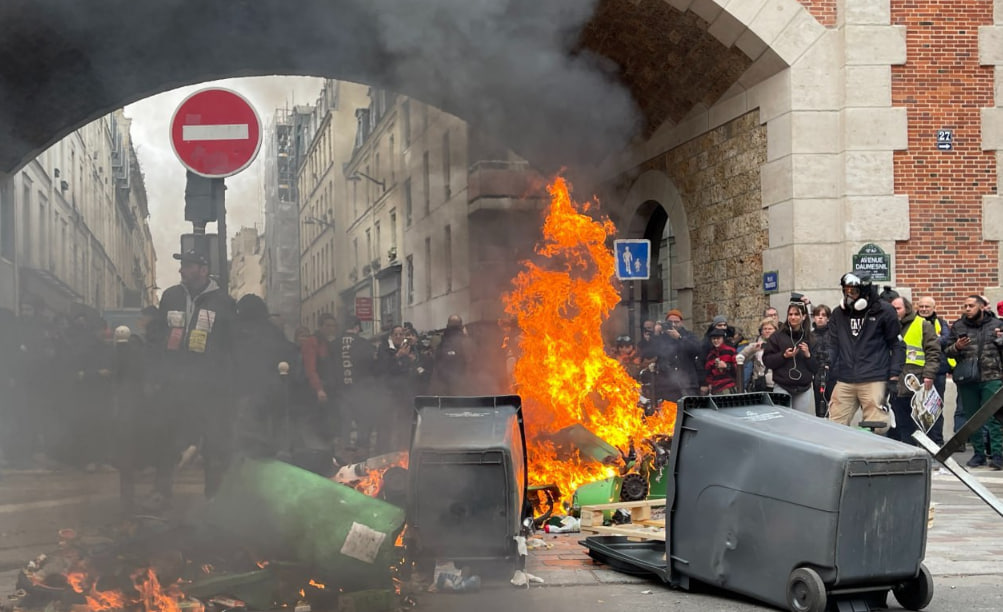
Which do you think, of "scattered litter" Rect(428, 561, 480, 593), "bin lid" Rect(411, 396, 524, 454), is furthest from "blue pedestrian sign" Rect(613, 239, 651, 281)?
"scattered litter" Rect(428, 561, 480, 593)

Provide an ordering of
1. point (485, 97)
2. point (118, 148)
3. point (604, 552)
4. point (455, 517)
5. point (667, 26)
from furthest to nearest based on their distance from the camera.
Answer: point (667, 26), point (485, 97), point (118, 148), point (604, 552), point (455, 517)

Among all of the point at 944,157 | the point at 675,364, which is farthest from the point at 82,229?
the point at 944,157

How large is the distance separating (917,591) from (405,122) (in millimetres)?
4820

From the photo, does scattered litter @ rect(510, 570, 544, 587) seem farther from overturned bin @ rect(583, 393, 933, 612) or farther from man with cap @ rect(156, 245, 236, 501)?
man with cap @ rect(156, 245, 236, 501)

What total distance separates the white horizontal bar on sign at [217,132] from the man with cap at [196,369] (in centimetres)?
62

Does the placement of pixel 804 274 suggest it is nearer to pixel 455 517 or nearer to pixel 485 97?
pixel 485 97

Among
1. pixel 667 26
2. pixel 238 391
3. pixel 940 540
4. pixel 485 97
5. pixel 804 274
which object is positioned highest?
pixel 667 26

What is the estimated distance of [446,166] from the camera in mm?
8492

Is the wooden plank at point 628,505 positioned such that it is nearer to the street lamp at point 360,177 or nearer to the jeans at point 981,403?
the street lamp at point 360,177

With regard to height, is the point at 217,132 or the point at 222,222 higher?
the point at 217,132

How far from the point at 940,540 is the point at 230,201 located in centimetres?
440

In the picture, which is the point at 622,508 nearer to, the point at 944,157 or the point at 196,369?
the point at 196,369

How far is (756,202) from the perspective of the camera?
38.0ft

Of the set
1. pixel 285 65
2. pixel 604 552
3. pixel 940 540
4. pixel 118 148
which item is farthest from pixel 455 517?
pixel 285 65
